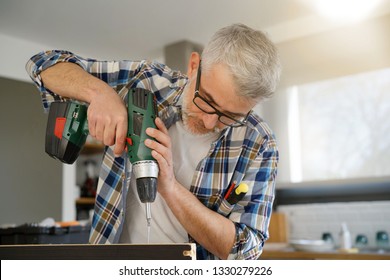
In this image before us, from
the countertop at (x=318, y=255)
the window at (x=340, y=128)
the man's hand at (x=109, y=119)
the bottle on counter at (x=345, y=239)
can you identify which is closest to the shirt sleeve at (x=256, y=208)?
the man's hand at (x=109, y=119)

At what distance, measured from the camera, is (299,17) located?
3883 millimetres

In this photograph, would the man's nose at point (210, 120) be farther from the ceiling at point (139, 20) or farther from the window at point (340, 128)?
the window at point (340, 128)

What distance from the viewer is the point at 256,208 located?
51.6 inches

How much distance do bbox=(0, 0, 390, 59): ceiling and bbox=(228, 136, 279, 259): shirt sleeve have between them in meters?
2.38

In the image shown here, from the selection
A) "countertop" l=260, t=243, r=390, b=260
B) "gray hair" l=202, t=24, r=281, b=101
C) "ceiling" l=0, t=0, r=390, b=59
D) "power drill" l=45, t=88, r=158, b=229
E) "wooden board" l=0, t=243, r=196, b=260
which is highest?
"ceiling" l=0, t=0, r=390, b=59

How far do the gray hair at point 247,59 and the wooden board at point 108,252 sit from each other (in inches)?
20.8

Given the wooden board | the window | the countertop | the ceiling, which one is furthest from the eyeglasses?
the window

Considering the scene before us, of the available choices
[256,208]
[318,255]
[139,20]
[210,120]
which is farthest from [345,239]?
[210,120]

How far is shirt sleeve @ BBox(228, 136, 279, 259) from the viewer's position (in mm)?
1250

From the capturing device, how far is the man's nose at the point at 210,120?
125cm

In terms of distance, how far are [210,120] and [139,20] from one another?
276 cm

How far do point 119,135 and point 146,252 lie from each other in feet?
1.31

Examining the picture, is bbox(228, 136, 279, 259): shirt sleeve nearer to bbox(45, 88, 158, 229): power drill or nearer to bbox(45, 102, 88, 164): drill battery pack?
bbox(45, 88, 158, 229): power drill
